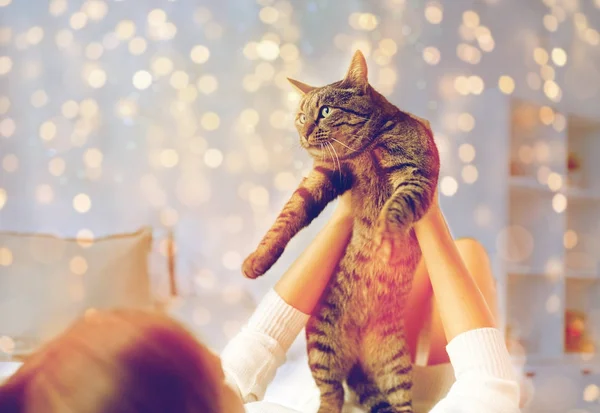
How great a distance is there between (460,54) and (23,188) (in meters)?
1.32

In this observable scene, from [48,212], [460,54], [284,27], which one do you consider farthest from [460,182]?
[48,212]

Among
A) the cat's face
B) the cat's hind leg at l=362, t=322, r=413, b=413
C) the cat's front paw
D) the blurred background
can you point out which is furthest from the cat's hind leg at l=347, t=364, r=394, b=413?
the blurred background

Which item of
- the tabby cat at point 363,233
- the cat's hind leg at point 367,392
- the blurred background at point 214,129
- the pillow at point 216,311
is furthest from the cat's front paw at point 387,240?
the blurred background at point 214,129

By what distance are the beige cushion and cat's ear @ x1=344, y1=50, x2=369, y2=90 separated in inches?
31.8

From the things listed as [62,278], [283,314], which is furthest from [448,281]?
[62,278]

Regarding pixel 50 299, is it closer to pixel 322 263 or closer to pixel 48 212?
pixel 48 212

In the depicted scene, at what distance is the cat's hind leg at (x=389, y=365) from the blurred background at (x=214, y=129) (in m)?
0.75

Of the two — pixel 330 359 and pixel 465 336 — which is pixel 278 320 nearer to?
pixel 330 359

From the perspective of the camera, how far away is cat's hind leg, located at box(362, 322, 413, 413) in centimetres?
51

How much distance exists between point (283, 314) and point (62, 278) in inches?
30.6

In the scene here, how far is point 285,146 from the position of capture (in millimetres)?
1323

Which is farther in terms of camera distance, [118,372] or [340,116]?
[340,116]

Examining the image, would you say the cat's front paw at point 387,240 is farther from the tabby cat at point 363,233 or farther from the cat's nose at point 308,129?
the cat's nose at point 308,129

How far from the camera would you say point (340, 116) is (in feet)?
1.75
